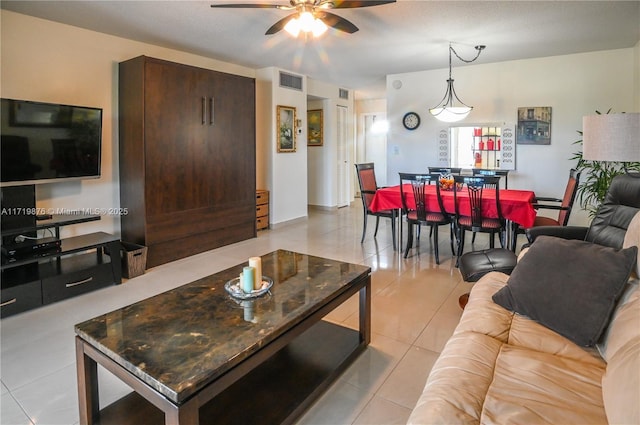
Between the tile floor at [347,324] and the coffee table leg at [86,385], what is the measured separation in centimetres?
23

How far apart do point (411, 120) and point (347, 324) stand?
4.70m

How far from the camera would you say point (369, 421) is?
182 centimetres

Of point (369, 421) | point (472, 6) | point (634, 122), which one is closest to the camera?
point (369, 421)

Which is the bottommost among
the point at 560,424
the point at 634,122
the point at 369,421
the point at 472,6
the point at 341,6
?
the point at 369,421

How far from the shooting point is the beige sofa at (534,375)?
1.18 meters

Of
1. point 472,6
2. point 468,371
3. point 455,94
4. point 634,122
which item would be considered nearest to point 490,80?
point 455,94

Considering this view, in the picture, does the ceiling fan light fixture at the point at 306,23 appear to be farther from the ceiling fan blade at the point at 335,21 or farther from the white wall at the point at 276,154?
the white wall at the point at 276,154

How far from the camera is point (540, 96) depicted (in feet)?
18.3

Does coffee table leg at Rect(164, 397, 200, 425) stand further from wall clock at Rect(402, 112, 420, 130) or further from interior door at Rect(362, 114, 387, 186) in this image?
interior door at Rect(362, 114, 387, 186)

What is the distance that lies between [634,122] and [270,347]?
245 centimetres

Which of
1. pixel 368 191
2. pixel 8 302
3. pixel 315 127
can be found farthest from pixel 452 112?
pixel 8 302

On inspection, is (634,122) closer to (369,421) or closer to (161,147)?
(369,421)

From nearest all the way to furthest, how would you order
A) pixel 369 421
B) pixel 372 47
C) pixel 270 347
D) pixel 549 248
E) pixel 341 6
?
pixel 270 347 → pixel 369 421 → pixel 549 248 → pixel 341 6 → pixel 372 47

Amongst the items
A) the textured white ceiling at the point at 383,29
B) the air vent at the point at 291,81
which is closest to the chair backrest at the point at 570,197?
the textured white ceiling at the point at 383,29
